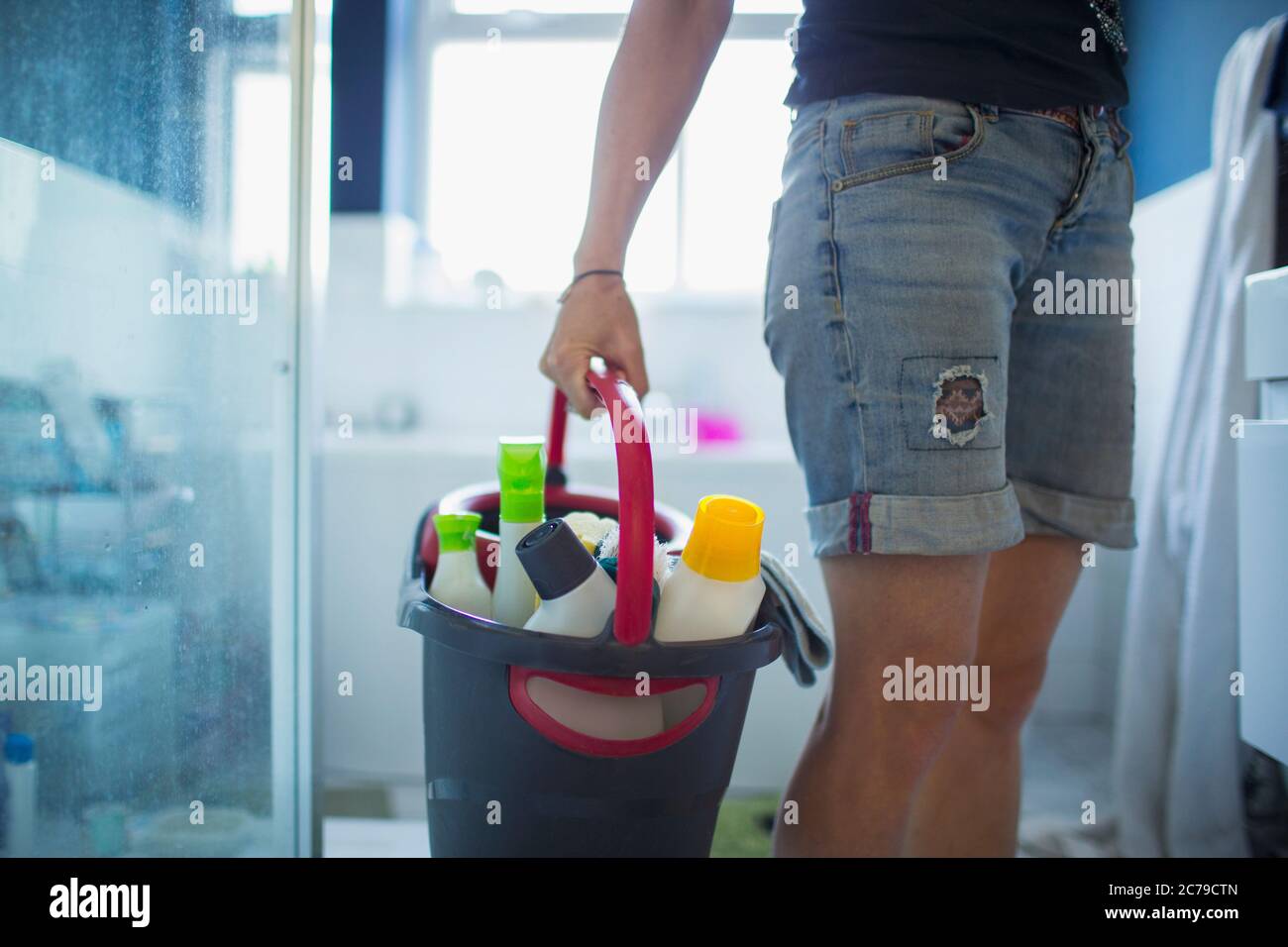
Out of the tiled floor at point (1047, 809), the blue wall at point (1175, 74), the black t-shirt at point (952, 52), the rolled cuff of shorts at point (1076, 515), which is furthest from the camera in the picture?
the blue wall at point (1175, 74)

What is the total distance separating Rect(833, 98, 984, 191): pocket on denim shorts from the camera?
0.57 m

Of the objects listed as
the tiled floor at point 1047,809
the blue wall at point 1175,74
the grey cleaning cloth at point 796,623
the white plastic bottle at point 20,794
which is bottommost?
the tiled floor at point 1047,809

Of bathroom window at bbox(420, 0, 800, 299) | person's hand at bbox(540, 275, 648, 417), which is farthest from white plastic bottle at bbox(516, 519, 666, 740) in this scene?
bathroom window at bbox(420, 0, 800, 299)

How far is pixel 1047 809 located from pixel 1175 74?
4.39 feet

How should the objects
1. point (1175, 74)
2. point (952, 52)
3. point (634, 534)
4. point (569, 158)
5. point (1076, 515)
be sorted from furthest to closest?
1. point (569, 158)
2. point (1175, 74)
3. point (1076, 515)
4. point (952, 52)
5. point (634, 534)

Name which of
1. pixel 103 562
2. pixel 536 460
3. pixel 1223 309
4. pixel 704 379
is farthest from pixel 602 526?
pixel 704 379

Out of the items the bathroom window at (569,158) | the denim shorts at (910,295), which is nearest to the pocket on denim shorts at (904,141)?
the denim shorts at (910,295)

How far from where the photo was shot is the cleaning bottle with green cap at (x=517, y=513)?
628 millimetres

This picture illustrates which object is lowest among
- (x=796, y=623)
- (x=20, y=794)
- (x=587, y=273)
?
(x=20, y=794)

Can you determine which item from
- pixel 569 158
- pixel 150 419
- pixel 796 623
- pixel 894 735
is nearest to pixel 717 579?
pixel 796 623

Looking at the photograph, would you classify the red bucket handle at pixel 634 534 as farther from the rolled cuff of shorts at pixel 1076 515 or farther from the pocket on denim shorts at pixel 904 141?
the rolled cuff of shorts at pixel 1076 515

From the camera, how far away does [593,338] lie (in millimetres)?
605

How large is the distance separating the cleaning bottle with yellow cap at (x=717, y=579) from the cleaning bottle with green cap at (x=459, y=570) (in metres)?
0.17

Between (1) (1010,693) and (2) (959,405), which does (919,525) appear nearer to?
(2) (959,405)
